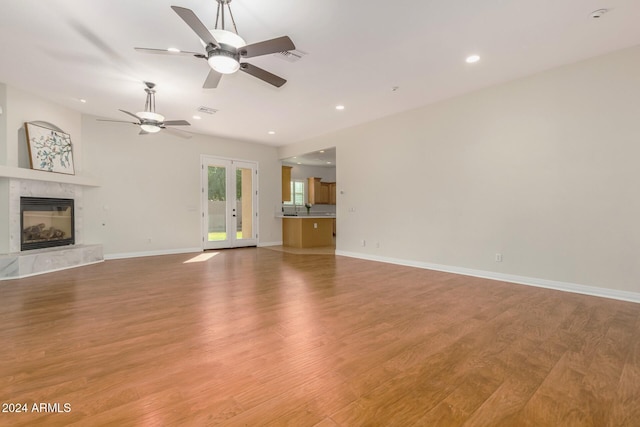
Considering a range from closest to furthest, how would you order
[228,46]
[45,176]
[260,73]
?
[228,46] < [260,73] < [45,176]

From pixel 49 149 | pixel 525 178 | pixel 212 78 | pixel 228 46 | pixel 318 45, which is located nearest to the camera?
pixel 228 46

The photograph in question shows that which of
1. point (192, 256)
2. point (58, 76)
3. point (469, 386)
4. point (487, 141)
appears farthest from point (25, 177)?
point (487, 141)

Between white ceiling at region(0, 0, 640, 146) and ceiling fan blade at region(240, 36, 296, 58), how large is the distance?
0.51 metres

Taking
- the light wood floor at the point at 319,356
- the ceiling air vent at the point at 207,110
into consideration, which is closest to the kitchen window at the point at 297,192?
the ceiling air vent at the point at 207,110

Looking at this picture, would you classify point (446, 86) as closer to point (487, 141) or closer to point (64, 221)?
point (487, 141)

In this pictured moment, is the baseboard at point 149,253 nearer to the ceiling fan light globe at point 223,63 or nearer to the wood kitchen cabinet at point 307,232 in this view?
the wood kitchen cabinet at point 307,232

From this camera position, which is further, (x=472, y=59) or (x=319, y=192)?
(x=319, y=192)

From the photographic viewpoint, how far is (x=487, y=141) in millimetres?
4668

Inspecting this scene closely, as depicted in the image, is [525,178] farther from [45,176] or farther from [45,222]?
[45,222]

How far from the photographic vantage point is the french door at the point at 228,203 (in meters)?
7.80

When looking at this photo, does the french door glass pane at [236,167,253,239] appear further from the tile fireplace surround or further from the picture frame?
the picture frame

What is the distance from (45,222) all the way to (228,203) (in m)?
3.78

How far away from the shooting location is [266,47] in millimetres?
2553

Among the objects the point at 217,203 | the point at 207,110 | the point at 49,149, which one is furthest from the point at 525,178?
the point at 49,149
